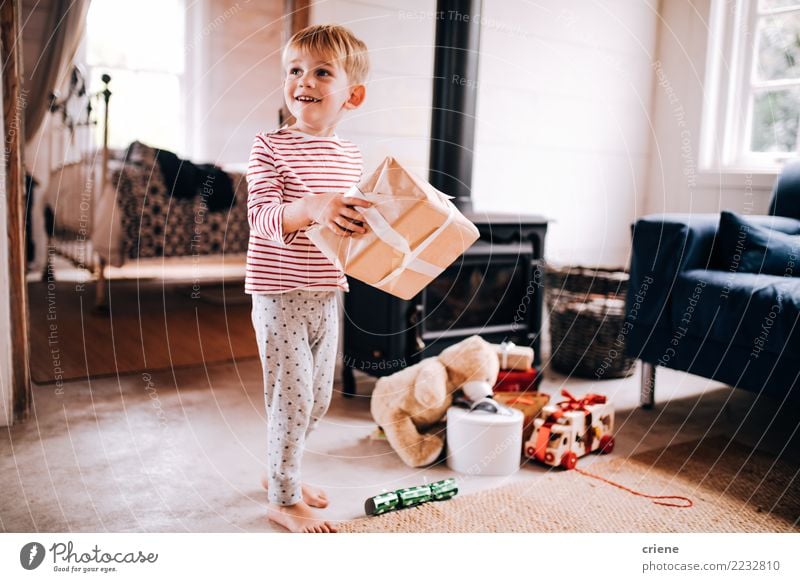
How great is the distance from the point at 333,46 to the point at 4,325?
1137 millimetres

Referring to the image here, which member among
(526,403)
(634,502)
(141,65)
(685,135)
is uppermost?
(141,65)

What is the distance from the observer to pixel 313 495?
1.45 m

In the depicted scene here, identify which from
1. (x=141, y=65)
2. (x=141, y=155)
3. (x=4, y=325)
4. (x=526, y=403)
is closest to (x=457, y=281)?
(x=526, y=403)

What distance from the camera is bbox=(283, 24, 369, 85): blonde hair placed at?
119cm

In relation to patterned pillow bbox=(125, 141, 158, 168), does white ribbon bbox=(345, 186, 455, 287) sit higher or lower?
lower

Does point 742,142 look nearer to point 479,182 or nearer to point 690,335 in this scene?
point 479,182

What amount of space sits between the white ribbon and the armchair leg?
1218mm

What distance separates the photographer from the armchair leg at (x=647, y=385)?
6.89 feet

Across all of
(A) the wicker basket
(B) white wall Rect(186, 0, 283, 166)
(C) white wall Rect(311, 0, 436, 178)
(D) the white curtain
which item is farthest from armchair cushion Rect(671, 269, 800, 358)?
(B) white wall Rect(186, 0, 283, 166)

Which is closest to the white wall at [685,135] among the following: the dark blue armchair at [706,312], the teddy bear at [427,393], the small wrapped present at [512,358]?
the dark blue armchair at [706,312]

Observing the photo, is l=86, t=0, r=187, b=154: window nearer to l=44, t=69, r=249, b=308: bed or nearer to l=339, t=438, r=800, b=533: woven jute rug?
l=44, t=69, r=249, b=308: bed

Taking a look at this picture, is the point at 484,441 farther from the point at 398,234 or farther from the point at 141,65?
the point at 141,65

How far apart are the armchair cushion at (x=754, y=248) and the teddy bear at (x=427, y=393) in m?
0.76
